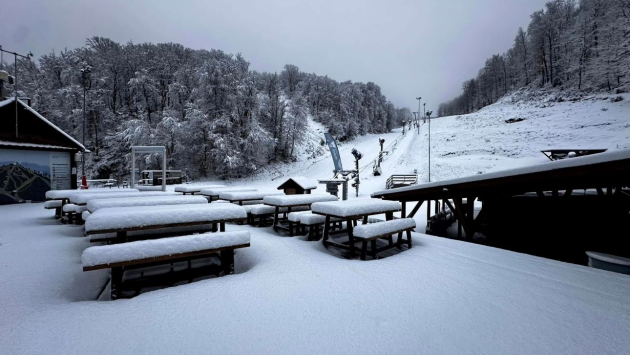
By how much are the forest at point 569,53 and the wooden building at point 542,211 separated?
34.0m

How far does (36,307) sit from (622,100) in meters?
52.6

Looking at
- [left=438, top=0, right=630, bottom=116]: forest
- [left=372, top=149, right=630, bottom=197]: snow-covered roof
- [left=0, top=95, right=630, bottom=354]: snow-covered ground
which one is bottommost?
[left=0, top=95, right=630, bottom=354]: snow-covered ground

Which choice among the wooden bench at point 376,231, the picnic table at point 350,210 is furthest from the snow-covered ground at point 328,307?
the picnic table at point 350,210

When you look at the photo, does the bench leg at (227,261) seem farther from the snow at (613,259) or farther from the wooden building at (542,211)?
the snow at (613,259)

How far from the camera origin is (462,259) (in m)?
5.06

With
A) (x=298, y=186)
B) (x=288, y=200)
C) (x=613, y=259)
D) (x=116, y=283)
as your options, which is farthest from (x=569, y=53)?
(x=116, y=283)

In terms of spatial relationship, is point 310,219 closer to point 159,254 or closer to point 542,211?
point 159,254

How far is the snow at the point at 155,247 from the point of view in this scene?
3.19 m

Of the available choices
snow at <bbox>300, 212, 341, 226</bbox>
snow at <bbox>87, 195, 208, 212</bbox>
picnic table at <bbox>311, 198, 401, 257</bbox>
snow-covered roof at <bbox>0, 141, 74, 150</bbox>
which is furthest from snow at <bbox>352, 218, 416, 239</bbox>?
snow-covered roof at <bbox>0, 141, 74, 150</bbox>

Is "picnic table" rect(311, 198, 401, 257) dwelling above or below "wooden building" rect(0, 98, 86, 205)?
below

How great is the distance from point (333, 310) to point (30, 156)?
20.0m

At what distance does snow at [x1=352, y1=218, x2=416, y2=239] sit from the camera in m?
4.88

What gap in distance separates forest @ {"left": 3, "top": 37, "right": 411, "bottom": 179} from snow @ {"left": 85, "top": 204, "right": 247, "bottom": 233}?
72.7 feet

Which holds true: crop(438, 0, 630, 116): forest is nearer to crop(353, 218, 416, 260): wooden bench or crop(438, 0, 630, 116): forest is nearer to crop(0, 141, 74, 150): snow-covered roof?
crop(353, 218, 416, 260): wooden bench
